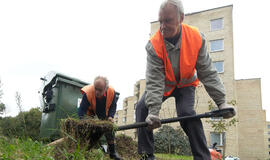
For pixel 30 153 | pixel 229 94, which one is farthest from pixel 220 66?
pixel 30 153

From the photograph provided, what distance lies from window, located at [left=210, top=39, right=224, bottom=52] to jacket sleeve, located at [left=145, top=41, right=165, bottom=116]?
22247mm

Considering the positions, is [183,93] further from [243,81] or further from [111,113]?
[243,81]

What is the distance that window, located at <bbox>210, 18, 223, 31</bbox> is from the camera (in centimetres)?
2342

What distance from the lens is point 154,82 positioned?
2.54m

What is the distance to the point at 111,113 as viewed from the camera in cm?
398

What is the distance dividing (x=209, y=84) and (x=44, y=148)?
6.20 feet

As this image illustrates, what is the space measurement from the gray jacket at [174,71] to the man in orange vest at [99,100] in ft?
4.27

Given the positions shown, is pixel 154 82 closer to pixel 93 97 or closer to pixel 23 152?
pixel 23 152

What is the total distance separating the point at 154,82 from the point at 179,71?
1.01 ft

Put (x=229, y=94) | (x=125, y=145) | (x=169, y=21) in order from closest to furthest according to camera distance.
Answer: (x=169, y=21)
(x=125, y=145)
(x=229, y=94)

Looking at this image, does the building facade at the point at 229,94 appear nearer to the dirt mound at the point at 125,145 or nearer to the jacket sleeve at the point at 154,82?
the dirt mound at the point at 125,145

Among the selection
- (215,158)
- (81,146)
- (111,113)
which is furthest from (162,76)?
(215,158)

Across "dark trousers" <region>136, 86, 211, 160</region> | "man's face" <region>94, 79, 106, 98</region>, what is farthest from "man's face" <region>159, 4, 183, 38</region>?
"man's face" <region>94, 79, 106, 98</region>

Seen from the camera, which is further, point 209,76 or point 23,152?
point 209,76
